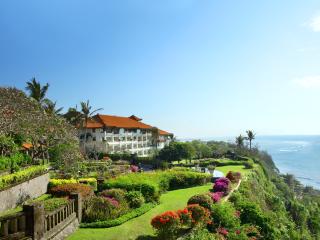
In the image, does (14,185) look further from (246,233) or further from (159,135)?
(159,135)

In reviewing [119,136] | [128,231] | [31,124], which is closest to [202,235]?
[128,231]

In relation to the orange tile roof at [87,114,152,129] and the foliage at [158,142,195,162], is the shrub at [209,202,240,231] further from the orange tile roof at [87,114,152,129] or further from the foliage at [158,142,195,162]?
the orange tile roof at [87,114,152,129]

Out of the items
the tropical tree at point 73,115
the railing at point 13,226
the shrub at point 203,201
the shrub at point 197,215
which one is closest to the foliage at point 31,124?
the railing at point 13,226

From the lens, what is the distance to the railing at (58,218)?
1495 cm

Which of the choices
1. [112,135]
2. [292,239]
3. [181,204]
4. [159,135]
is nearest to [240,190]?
[292,239]

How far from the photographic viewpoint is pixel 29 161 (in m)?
32.1

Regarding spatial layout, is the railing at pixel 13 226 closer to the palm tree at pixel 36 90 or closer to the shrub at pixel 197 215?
the shrub at pixel 197 215

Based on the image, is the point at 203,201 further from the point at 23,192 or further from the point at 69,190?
the point at 23,192

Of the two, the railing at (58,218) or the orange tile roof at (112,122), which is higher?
the orange tile roof at (112,122)

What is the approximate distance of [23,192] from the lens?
918 inches

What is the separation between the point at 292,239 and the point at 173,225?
17412 mm

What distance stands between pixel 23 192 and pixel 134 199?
23.7ft

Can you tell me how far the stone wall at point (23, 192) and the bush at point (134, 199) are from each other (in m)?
6.69

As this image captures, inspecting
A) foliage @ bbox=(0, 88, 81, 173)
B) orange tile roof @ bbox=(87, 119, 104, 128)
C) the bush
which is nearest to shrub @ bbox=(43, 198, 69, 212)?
the bush
